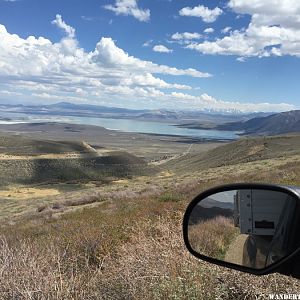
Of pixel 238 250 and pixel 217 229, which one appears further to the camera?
pixel 217 229

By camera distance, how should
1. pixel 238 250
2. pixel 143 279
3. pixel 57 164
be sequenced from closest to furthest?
pixel 238 250, pixel 143 279, pixel 57 164

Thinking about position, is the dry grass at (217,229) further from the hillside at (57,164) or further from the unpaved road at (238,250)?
the hillside at (57,164)

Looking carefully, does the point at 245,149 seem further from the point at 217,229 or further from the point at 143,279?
the point at 217,229

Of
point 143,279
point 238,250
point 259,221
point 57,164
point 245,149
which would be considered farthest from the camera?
point 57,164

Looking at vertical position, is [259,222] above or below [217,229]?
above

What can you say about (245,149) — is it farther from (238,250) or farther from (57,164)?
(238,250)

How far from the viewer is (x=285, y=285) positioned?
4145mm

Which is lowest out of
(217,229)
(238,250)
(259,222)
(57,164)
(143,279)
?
(57,164)

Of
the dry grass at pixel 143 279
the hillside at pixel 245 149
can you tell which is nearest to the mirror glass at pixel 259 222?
the dry grass at pixel 143 279

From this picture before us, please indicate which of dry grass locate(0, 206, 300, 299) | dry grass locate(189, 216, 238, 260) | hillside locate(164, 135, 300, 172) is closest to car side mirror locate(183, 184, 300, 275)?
dry grass locate(189, 216, 238, 260)

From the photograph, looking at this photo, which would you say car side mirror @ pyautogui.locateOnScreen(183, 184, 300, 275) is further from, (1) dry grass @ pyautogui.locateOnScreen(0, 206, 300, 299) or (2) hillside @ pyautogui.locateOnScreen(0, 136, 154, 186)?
(2) hillside @ pyautogui.locateOnScreen(0, 136, 154, 186)

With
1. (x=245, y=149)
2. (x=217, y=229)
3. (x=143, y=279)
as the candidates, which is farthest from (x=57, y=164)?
(x=217, y=229)

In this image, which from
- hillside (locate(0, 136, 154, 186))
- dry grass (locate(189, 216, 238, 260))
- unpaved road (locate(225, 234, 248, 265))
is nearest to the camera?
A: unpaved road (locate(225, 234, 248, 265))

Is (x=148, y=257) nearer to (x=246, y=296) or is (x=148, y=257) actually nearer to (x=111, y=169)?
(x=246, y=296)
